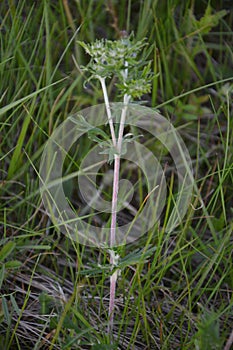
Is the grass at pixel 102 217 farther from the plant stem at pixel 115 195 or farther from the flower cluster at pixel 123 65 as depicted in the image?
the flower cluster at pixel 123 65

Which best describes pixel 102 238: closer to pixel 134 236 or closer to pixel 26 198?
pixel 134 236

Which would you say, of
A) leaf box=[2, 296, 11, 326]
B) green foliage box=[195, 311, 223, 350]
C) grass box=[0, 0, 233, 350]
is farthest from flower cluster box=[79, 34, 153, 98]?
leaf box=[2, 296, 11, 326]

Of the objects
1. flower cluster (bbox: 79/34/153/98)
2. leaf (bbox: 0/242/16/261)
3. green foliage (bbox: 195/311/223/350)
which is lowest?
leaf (bbox: 0/242/16/261)

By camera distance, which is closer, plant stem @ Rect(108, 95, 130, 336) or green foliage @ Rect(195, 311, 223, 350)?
green foliage @ Rect(195, 311, 223, 350)

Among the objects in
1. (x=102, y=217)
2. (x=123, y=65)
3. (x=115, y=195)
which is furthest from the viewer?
(x=102, y=217)

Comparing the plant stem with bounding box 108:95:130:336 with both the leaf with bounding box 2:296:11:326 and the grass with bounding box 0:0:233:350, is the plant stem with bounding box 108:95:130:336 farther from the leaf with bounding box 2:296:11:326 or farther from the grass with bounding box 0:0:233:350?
the leaf with bounding box 2:296:11:326

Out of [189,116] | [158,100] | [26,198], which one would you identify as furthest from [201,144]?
[26,198]

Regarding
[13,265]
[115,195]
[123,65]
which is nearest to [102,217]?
[13,265]

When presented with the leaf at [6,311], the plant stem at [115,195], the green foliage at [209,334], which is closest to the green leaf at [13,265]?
the leaf at [6,311]

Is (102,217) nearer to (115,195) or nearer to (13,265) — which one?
(13,265)
